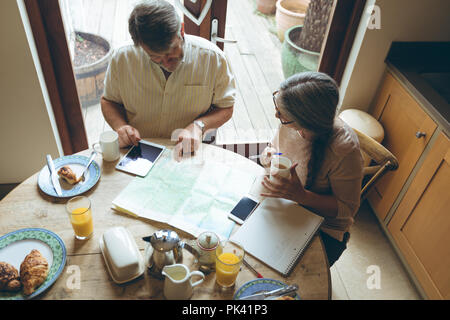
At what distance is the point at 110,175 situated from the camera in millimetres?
1487

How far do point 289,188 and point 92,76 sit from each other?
1.74 meters

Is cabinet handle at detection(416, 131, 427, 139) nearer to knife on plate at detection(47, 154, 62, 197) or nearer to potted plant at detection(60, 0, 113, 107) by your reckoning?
knife on plate at detection(47, 154, 62, 197)

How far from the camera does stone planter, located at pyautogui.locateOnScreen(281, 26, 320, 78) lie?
2603 mm

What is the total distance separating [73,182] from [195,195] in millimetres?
499

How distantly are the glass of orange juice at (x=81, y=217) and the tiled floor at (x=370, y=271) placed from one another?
1.52 meters

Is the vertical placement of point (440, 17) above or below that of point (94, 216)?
above

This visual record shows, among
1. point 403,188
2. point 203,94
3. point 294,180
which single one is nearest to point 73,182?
point 203,94

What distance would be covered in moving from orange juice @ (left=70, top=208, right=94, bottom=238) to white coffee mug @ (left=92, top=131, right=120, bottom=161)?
0.34m

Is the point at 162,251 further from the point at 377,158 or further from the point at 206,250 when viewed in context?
the point at 377,158

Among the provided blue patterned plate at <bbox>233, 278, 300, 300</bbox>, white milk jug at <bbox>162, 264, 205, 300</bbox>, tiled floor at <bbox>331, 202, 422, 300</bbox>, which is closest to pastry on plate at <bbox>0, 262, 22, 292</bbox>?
white milk jug at <bbox>162, 264, 205, 300</bbox>

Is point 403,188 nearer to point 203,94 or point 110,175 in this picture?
point 203,94

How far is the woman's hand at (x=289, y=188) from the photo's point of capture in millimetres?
1390

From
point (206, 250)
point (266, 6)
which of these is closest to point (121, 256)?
point (206, 250)
